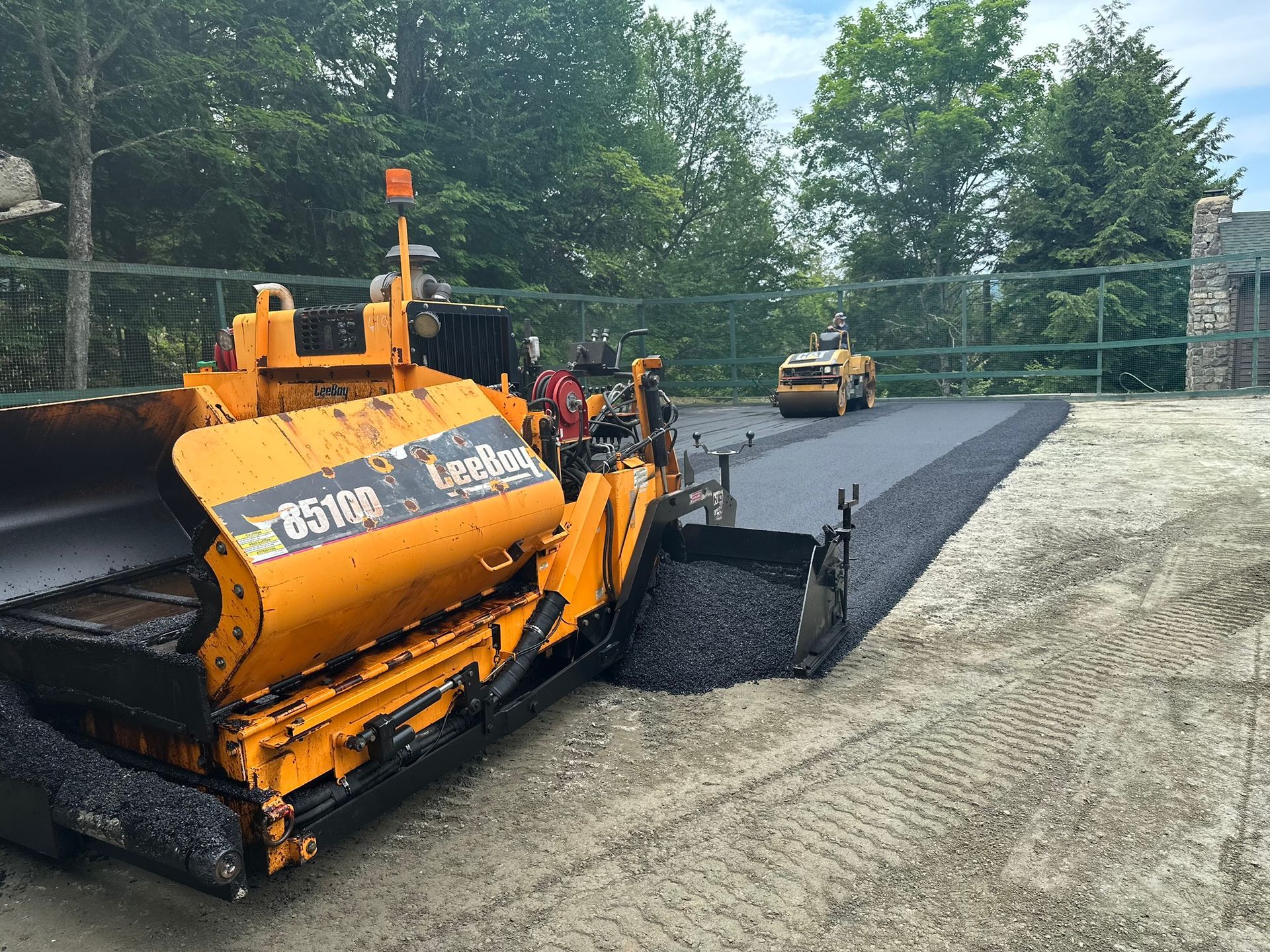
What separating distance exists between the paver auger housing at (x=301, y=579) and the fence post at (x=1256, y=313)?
15.1 metres

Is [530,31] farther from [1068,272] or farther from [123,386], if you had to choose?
[123,386]

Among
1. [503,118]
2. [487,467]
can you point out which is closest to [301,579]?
[487,467]

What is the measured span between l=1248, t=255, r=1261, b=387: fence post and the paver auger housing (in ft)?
49.6

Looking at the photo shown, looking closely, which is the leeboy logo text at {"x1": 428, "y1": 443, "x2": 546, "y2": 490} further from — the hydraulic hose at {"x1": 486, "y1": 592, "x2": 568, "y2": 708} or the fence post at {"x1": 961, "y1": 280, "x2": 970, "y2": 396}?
the fence post at {"x1": 961, "y1": 280, "x2": 970, "y2": 396}

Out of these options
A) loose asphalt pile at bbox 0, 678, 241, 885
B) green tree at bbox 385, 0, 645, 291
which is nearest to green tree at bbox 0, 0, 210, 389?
green tree at bbox 385, 0, 645, 291

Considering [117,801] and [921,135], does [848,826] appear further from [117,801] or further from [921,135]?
[921,135]

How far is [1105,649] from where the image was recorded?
4.25m

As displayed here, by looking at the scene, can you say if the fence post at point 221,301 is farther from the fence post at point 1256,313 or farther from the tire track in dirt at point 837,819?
the fence post at point 1256,313

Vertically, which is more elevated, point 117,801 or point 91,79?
point 91,79

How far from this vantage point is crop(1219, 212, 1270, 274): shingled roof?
60.0ft

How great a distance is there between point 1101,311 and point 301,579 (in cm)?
1762

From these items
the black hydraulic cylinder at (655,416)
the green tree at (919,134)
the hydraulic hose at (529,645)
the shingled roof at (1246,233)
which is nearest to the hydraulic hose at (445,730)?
the hydraulic hose at (529,645)

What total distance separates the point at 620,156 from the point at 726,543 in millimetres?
18307

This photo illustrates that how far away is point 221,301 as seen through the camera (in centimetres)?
912
